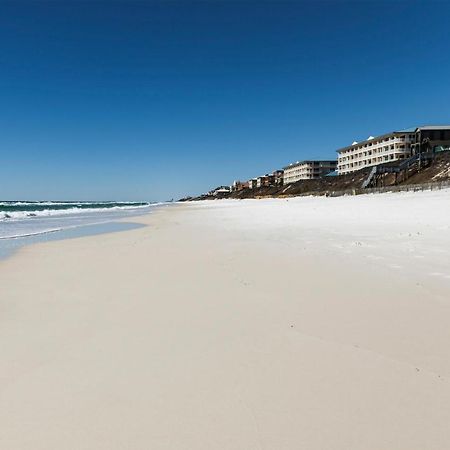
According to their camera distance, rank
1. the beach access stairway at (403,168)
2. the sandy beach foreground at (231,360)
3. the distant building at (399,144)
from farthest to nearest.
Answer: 1. the distant building at (399,144)
2. the beach access stairway at (403,168)
3. the sandy beach foreground at (231,360)

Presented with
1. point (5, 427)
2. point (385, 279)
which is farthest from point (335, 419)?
point (385, 279)

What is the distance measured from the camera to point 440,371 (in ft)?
8.55

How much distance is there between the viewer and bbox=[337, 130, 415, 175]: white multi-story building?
76.1m

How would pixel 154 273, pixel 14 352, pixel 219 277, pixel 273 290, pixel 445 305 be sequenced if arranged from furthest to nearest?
pixel 154 273 < pixel 219 277 < pixel 273 290 < pixel 445 305 < pixel 14 352

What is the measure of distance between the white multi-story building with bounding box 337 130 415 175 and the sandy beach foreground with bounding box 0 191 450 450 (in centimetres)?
8214

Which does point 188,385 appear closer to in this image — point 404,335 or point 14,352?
point 14,352

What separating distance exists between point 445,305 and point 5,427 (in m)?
4.64

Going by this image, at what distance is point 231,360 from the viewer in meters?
2.92

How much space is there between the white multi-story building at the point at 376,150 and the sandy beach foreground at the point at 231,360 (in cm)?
8214

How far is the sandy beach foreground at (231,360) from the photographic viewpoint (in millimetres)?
2039

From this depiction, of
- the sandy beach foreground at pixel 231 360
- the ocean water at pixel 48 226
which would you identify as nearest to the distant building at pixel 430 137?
the ocean water at pixel 48 226

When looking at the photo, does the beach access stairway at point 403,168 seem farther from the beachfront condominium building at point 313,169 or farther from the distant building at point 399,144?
the beachfront condominium building at point 313,169

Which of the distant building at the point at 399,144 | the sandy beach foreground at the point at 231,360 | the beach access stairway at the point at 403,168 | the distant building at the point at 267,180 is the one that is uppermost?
the distant building at the point at 399,144

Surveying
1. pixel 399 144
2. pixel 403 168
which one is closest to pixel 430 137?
pixel 399 144
